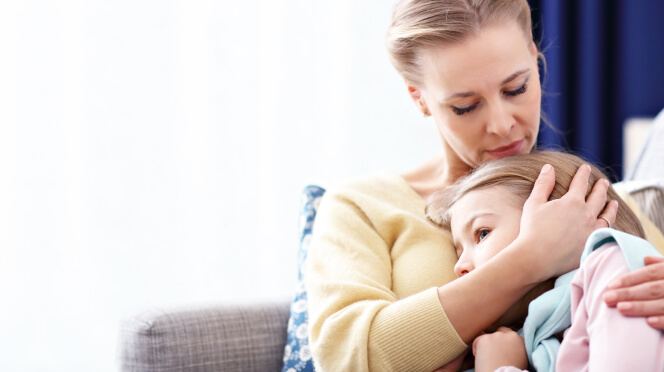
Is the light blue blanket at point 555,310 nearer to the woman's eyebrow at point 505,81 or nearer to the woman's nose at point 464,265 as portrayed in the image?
the woman's nose at point 464,265

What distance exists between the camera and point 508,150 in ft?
4.57

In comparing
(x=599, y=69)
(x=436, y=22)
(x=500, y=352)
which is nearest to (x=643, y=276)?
(x=500, y=352)

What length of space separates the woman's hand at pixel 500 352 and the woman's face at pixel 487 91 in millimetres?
429

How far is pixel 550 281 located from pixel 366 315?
0.30 metres

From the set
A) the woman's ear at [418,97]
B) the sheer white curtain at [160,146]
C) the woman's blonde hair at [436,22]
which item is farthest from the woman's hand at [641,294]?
the sheer white curtain at [160,146]

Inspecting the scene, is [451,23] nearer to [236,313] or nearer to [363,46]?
[236,313]

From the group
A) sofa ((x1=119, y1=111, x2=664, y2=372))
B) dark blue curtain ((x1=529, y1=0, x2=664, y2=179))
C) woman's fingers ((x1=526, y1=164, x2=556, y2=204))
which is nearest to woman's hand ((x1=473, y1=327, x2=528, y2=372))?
woman's fingers ((x1=526, y1=164, x2=556, y2=204))

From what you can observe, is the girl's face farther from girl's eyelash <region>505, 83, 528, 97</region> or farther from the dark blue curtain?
the dark blue curtain

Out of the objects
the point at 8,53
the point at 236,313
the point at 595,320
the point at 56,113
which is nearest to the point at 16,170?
the point at 56,113

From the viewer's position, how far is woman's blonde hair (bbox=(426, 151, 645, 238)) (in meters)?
1.19

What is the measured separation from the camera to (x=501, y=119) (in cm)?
135

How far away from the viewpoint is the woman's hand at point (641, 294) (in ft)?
2.69

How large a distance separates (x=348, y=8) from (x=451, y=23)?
1.41 meters

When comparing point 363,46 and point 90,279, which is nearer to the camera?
point 90,279
